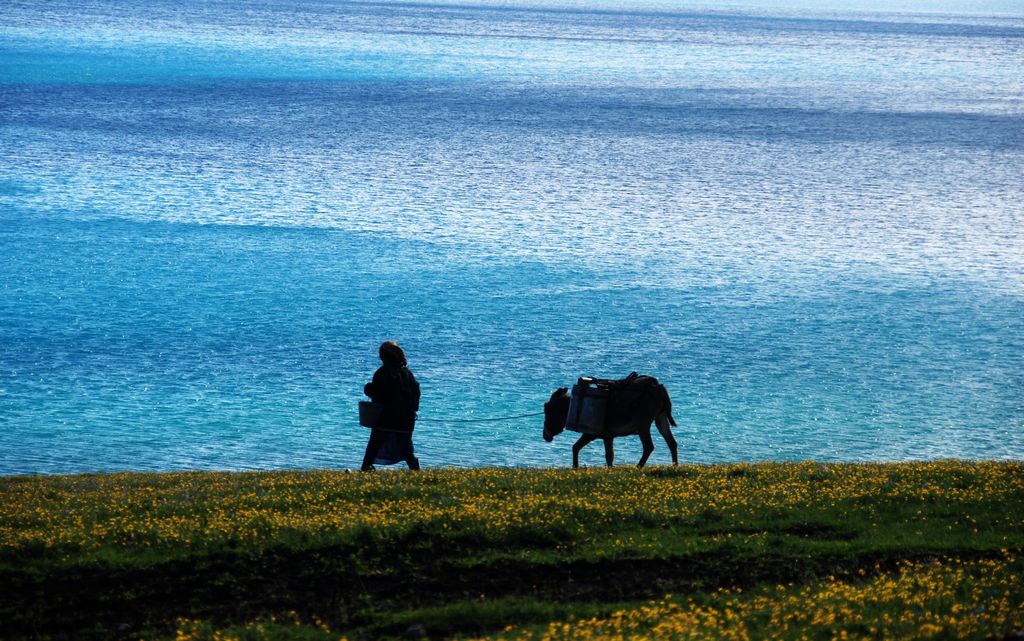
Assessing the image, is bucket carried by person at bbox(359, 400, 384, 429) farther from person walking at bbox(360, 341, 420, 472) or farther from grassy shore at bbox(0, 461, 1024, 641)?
grassy shore at bbox(0, 461, 1024, 641)

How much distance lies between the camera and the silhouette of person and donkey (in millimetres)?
18828

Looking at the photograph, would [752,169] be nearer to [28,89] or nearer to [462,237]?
[462,237]

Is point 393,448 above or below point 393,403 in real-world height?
below

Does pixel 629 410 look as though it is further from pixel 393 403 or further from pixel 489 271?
pixel 489 271

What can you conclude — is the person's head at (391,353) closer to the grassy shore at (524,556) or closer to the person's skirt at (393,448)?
the person's skirt at (393,448)

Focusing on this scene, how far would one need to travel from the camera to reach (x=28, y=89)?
97812mm

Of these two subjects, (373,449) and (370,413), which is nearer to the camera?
(370,413)

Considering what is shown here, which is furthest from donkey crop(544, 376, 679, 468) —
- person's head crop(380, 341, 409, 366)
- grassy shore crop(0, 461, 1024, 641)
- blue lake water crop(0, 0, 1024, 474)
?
blue lake water crop(0, 0, 1024, 474)

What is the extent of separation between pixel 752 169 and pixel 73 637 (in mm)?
64243

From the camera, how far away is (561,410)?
20219 millimetres

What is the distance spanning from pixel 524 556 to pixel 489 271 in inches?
1284

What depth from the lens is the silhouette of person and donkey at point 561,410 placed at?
1883 centimetres

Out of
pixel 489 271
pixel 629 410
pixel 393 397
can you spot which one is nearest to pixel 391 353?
pixel 393 397

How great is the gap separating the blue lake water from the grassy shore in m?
9.99
